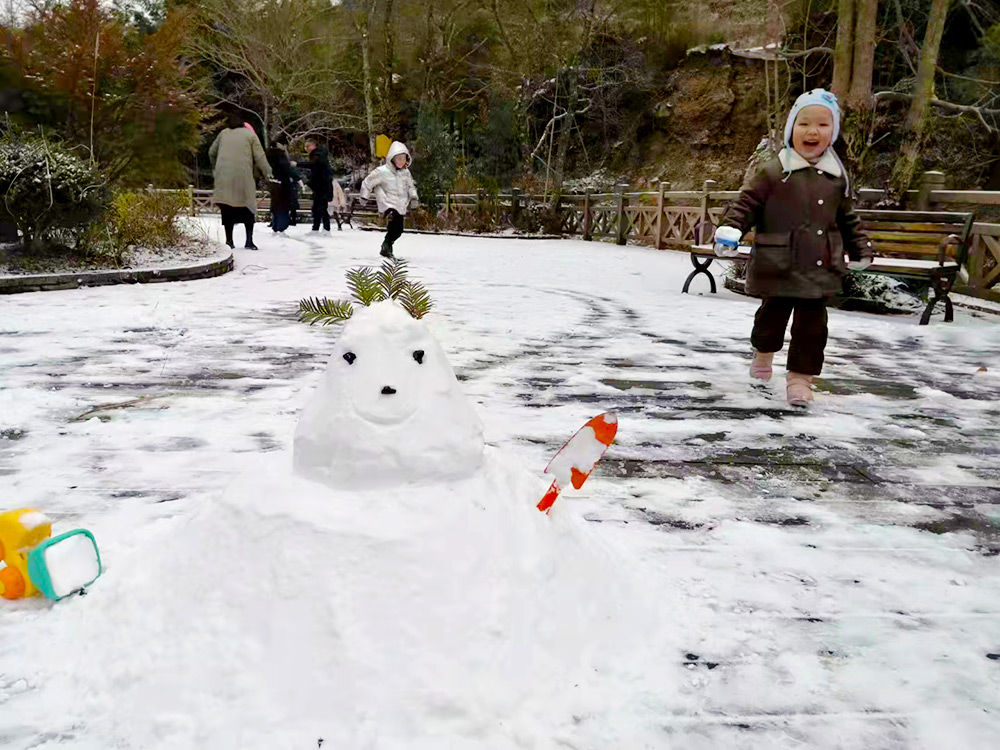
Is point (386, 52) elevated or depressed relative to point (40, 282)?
elevated

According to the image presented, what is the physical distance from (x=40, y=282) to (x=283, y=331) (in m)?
3.51

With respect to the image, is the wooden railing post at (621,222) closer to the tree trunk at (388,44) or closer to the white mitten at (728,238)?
the tree trunk at (388,44)

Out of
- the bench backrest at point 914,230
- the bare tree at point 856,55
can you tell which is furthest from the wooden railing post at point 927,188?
the bench backrest at point 914,230

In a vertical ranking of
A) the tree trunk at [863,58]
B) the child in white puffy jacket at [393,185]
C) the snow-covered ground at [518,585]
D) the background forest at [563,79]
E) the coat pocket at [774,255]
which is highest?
the background forest at [563,79]

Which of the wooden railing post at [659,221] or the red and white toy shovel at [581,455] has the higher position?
the wooden railing post at [659,221]

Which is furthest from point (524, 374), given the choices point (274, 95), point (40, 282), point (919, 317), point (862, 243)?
point (274, 95)

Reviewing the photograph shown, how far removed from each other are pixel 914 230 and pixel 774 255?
4495 mm

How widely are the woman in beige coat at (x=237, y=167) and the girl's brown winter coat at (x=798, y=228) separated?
8.23 metres

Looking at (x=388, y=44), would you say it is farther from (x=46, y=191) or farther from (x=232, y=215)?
(x=46, y=191)

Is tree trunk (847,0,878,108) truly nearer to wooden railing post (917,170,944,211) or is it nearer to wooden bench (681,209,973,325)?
wooden railing post (917,170,944,211)

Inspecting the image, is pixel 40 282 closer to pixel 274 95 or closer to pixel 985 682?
pixel 985 682

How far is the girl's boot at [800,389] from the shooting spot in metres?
4.11

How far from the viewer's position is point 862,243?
4.20 metres

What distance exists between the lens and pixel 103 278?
7785mm
